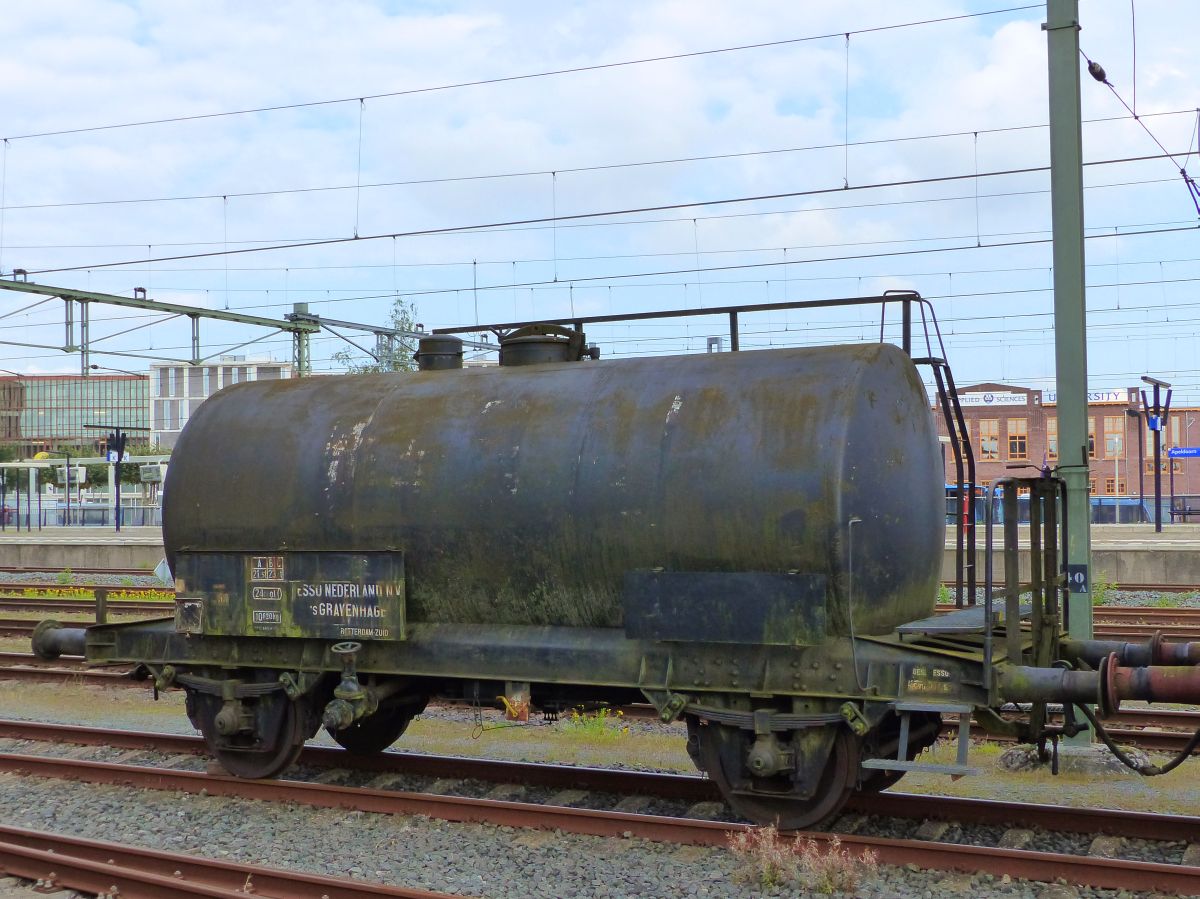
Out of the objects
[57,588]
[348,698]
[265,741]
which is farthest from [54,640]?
[57,588]

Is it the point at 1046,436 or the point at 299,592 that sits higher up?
the point at 1046,436

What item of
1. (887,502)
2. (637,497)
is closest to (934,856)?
(887,502)

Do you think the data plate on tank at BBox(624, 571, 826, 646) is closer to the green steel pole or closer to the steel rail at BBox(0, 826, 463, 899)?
the steel rail at BBox(0, 826, 463, 899)

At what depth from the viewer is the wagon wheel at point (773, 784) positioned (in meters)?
7.40

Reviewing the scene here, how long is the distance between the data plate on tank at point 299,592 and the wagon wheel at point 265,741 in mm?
643

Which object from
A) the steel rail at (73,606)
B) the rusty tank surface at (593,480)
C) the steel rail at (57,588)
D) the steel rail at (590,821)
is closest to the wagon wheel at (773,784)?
the steel rail at (590,821)

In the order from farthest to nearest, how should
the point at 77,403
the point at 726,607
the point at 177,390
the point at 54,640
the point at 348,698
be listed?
the point at 77,403 < the point at 177,390 < the point at 54,640 < the point at 348,698 < the point at 726,607

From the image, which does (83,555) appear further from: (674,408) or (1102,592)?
(674,408)

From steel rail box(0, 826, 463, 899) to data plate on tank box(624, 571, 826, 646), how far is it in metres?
→ 2.13

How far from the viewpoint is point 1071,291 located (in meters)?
9.93

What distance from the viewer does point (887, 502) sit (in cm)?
749

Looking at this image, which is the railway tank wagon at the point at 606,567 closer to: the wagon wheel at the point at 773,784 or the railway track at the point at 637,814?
the wagon wheel at the point at 773,784

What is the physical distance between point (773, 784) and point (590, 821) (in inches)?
49.2

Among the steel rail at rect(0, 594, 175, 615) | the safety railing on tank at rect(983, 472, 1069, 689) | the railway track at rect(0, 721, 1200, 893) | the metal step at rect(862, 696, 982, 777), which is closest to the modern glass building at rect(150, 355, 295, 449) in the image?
the steel rail at rect(0, 594, 175, 615)
